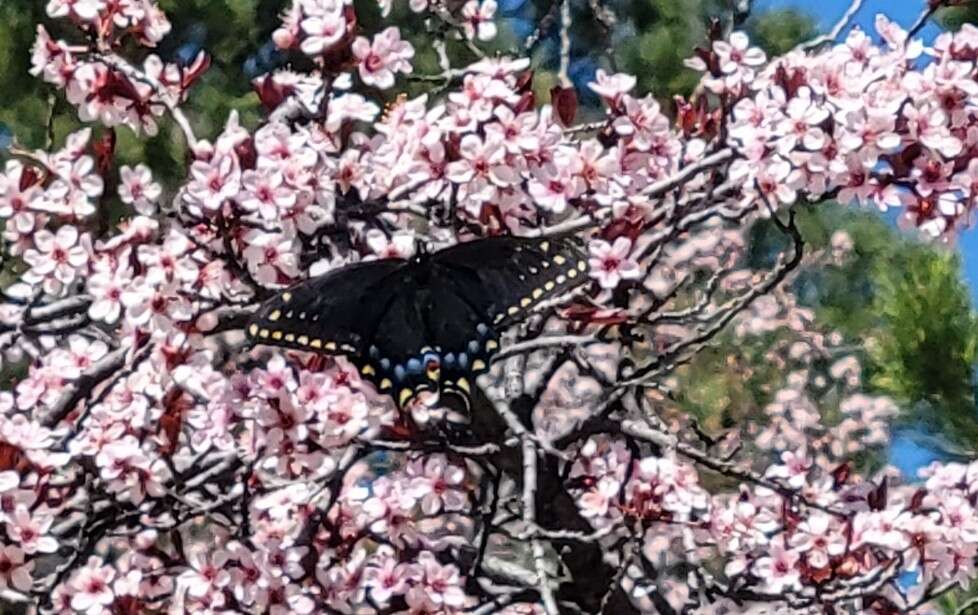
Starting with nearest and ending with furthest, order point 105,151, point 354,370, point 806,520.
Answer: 1. point 354,370
2. point 105,151
3. point 806,520

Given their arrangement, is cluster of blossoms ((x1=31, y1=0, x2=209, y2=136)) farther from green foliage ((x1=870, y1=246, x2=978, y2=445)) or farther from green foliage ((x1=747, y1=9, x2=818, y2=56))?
green foliage ((x1=747, y1=9, x2=818, y2=56))

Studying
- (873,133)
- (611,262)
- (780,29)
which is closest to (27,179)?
(611,262)

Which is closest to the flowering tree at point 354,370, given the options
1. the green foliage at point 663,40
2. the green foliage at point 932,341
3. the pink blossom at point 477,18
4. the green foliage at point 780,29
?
the pink blossom at point 477,18

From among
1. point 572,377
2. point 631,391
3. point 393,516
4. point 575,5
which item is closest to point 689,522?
point 631,391

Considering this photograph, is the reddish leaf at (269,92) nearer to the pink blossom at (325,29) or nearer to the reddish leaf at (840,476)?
the pink blossom at (325,29)

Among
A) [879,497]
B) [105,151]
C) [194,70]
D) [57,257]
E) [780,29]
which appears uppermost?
[780,29]

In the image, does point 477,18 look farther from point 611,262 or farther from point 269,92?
point 611,262

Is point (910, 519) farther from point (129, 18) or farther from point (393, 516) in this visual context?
point (129, 18)

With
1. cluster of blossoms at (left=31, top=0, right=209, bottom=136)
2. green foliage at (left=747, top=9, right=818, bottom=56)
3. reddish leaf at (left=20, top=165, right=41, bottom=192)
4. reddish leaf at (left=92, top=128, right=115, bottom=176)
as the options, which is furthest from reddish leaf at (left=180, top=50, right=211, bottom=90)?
green foliage at (left=747, top=9, right=818, bottom=56)
